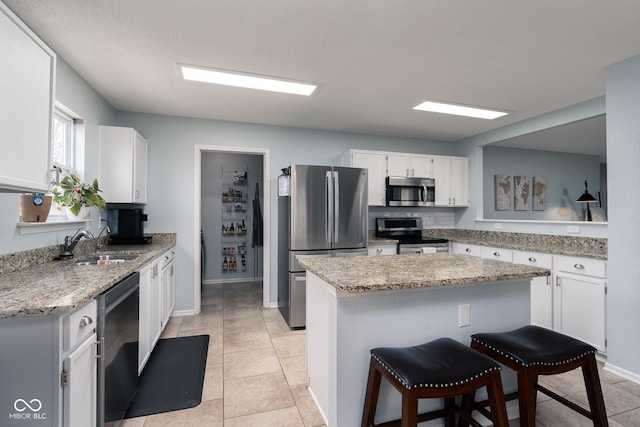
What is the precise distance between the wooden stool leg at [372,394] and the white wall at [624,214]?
2.29 m

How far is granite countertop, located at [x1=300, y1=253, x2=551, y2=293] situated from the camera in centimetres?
148

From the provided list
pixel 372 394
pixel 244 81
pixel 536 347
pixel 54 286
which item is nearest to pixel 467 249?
pixel 536 347

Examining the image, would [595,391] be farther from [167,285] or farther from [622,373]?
[167,285]

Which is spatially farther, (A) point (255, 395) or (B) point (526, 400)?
(A) point (255, 395)

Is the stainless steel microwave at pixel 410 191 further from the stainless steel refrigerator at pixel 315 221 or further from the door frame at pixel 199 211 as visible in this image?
the door frame at pixel 199 211

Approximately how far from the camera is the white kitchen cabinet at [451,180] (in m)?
4.70

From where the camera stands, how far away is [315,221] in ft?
11.6

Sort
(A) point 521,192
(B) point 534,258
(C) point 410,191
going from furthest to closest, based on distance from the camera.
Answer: (A) point 521,192 → (C) point 410,191 → (B) point 534,258

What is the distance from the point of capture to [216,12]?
1.86 meters

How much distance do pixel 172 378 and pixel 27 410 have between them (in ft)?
4.30

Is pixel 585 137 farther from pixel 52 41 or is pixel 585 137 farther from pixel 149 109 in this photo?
pixel 52 41

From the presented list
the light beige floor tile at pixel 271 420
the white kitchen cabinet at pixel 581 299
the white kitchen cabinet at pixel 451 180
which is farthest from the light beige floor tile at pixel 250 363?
the white kitchen cabinet at pixel 451 180

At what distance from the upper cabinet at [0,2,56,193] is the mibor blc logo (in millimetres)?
854

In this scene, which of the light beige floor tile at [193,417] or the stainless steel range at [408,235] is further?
the stainless steel range at [408,235]
